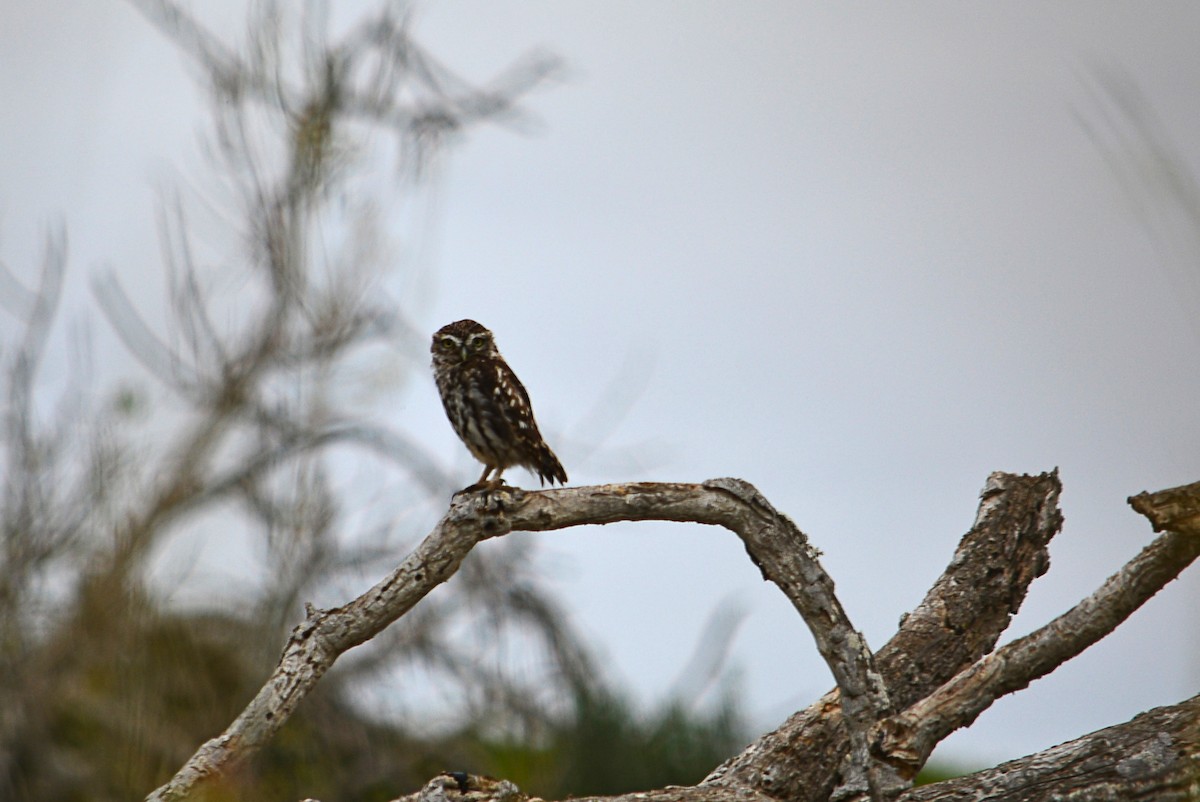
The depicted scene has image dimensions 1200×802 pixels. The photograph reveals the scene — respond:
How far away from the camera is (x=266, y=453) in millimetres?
5660

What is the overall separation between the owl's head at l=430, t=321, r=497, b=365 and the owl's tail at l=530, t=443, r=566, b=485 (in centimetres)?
70

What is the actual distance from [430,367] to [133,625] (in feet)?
6.35

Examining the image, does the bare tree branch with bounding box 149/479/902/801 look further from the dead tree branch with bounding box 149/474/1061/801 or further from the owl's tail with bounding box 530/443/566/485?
the owl's tail with bounding box 530/443/566/485

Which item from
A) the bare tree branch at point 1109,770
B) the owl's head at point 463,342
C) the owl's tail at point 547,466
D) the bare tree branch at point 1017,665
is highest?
the owl's head at point 463,342

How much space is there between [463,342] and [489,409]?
22.3 inches

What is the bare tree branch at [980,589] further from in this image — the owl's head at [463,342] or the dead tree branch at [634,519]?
the owl's head at [463,342]

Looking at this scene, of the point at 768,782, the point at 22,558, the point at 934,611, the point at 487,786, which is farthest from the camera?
the point at 22,558

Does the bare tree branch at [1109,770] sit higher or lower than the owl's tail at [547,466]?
lower

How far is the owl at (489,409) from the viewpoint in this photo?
513cm

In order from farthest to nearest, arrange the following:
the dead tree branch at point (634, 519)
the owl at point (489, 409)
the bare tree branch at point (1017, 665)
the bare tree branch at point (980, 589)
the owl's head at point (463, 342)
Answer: the owl's head at point (463, 342)
the owl at point (489, 409)
the bare tree branch at point (980, 589)
the bare tree branch at point (1017, 665)
the dead tree branch at point (634, 519)

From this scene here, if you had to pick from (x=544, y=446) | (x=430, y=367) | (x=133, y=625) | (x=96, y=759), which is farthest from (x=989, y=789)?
(x=96, y=759)

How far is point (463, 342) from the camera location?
564 centimetres

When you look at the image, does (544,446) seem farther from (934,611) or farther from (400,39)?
(400,39)

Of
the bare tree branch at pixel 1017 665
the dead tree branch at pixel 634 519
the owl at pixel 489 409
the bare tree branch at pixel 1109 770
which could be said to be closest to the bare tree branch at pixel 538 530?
the dead tree branch at pixel 634 519
